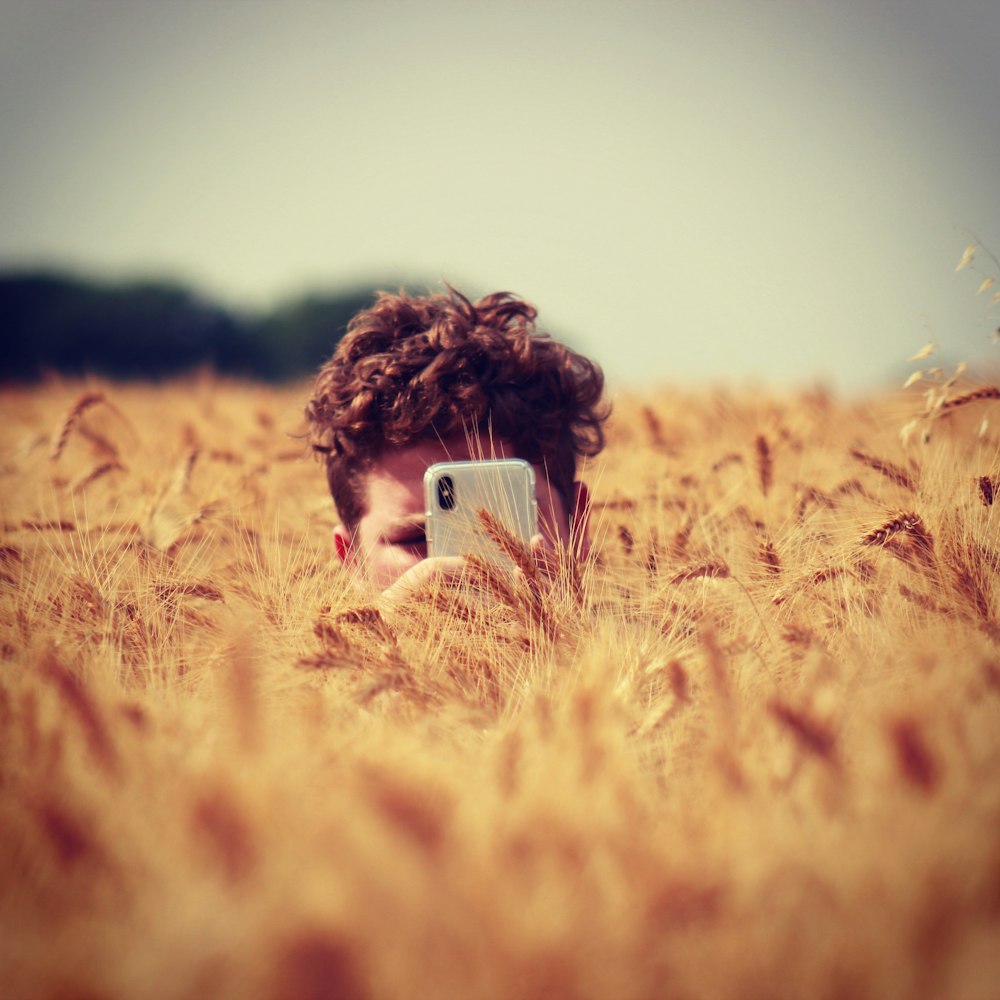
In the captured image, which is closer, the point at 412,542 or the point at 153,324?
the point at 412,542

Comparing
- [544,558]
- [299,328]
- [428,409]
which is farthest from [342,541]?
[299,328]

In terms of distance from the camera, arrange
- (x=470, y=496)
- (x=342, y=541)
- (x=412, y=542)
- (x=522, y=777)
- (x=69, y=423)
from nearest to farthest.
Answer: (x=522, y=777) < (x=470, y=496) < (x=412, y=542) < (x=342, y=541) < (x=69, y=423)

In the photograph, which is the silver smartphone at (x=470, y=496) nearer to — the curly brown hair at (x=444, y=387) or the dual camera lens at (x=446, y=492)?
the dual camera lens at (x=446, y=492)

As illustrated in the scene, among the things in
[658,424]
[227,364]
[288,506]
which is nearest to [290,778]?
[288,506]

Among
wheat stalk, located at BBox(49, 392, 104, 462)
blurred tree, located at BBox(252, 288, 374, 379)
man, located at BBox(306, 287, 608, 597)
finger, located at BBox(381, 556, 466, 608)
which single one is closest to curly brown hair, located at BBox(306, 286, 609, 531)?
man, located at BBox(306, 287, 608, 597)

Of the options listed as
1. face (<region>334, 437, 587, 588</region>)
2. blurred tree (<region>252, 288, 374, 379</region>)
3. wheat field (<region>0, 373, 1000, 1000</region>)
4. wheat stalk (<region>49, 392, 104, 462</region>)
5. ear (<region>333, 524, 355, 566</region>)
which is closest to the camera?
wheat field (<region>0, 373, 1000, 1000</region>)

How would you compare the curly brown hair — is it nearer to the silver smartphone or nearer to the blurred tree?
the silver smartphone

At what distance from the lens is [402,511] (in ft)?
4.32

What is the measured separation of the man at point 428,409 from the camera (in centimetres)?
134

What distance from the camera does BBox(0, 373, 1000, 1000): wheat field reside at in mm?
406

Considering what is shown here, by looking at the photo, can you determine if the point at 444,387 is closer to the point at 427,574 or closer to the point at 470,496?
the point at 470,496

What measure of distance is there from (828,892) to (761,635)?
46 cm

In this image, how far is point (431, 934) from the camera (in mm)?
409

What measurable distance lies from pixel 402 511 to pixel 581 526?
1.15 ft
